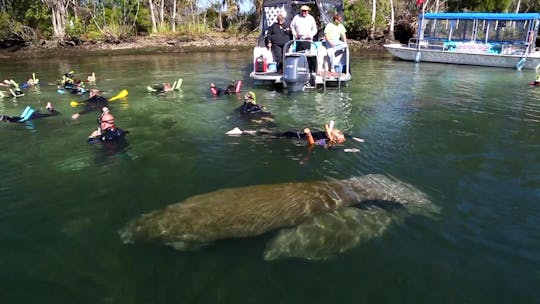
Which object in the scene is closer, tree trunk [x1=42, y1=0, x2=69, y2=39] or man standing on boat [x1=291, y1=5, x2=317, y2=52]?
man standing on boat [x1=291, y1=5, x2=317, y2=52]

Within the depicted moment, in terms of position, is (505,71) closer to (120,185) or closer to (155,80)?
(155,80)

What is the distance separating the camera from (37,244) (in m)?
5.47

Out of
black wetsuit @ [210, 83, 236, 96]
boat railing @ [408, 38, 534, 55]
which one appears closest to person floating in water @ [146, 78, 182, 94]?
black wetsuit @ [210, 83, 236, 96]

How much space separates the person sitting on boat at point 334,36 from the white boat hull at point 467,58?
11.1 metres

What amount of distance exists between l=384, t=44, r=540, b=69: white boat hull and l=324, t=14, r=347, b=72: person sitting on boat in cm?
1111

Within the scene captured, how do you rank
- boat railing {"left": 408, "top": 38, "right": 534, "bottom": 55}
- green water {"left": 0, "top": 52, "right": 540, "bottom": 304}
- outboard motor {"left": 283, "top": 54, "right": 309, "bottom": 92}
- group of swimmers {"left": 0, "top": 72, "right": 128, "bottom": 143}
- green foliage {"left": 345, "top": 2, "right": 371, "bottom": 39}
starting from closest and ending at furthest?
green water {"left": 0, "top": 52, "right": 540, "bottom": 304} → group of swimmers {"left": 0, "top": 72, "right": 128, "bottom": 143} → outboard motor {"left": 283, "top": 54, "right": 309, "bottom": 92} → boat railing {"left": 408, "top": 38, "right": 534, "bottom": 55} → green foliage {"left": 345, "top": 2, "right": 371, "bottom": 39}

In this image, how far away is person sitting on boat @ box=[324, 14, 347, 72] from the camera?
14.8 meters

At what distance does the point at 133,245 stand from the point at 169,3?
121 ft

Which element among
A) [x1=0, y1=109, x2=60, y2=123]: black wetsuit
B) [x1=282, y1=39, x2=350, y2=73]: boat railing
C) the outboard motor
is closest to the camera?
[x1=0, y1=109, x2=60, y2=123]: black wetsuit

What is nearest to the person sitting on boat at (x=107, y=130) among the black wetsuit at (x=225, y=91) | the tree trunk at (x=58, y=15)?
the black wetsuit at (x=225, y=91)

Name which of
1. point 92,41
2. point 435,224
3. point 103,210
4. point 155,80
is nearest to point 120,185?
point 103,210

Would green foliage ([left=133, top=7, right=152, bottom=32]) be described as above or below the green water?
Answer: above

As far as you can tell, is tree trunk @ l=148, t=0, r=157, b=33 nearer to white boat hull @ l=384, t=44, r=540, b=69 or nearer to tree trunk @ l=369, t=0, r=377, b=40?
tree trunk @ l=369, t=0, r=377, b=40

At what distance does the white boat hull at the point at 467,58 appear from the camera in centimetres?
2136
